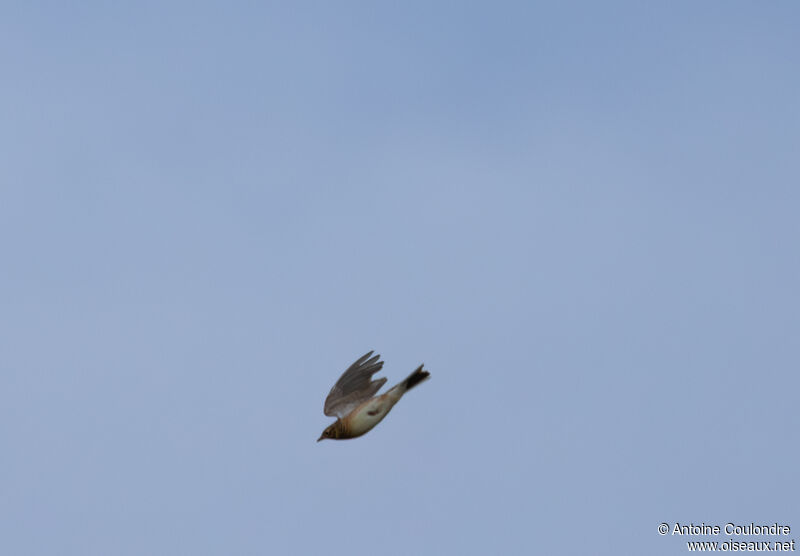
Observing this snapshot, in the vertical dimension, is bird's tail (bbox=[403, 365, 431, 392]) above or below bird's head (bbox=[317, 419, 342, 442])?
above

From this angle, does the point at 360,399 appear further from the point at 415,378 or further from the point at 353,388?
the point at 415,378

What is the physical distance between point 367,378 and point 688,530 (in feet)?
40.8

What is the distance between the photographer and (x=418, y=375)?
1956 centimetres

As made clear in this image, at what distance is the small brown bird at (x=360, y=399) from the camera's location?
64.1 feet

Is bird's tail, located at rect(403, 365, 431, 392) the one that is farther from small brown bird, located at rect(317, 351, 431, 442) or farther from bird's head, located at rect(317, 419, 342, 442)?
bird's head, located at rect(317, 419, 342, 442)

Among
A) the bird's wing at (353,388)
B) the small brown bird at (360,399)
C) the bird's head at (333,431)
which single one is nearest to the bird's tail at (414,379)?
the small brown bird at (360,399)

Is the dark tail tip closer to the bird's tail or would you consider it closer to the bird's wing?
the bird's tail

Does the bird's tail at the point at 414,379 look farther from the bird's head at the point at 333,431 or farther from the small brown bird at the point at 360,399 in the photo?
the bird's head at the point at 333,431

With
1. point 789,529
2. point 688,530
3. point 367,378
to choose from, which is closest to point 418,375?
point 367,378

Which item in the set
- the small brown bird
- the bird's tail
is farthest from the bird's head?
the bird's tail

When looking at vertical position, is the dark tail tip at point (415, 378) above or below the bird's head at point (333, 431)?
above

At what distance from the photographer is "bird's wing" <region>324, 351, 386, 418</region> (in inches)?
792

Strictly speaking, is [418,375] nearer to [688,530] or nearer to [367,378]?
[367,378]

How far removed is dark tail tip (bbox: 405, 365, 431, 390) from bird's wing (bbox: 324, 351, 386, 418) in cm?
82
